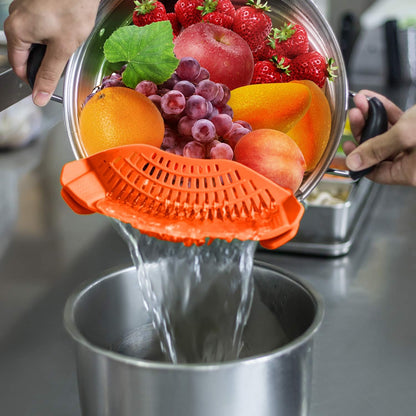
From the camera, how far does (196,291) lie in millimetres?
688

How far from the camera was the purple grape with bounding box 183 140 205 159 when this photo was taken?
63cm

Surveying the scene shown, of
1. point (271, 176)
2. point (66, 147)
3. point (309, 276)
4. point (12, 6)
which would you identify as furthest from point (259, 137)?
point (66, 147)

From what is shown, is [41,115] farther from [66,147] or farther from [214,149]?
[214,149]

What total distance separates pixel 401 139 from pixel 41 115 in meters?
0.86

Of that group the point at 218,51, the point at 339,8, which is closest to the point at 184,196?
the point at 218,51

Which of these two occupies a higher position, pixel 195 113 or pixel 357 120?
pixel 195 113

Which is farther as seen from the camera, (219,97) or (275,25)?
(275,25)

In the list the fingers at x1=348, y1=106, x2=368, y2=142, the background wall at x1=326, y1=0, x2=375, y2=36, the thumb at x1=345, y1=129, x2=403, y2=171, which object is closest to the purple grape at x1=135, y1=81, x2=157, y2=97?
the thumb at x1=345, y1=129, x2=403, y2=171

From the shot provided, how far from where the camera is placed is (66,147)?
145cm

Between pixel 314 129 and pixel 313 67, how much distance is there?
0.07 meters

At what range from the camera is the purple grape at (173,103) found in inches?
25.0

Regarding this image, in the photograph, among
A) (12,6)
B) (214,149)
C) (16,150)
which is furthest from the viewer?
(16,150)

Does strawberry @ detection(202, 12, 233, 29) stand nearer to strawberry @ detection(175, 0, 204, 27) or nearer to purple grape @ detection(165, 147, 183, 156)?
strawberry @ detection(175, 0, 204, 27)

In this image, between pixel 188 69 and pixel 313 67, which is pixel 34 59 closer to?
pixel 188 69
